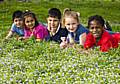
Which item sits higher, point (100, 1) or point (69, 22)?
point (69, 22)

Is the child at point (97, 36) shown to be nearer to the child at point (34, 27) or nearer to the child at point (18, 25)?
the child at point (34, 27)

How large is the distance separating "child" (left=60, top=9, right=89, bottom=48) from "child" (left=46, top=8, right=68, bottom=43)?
1.33 feet

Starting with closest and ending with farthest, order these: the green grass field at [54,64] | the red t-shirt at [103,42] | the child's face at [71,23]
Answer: the green grass field at [54,64] → the red t-shirt at [103,42] → the child's face at [71,23]

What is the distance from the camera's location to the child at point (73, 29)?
14773 mm

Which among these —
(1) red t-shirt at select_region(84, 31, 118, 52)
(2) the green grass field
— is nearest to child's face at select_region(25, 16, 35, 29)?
(2) the green grass field

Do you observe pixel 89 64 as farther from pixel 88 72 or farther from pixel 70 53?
pixel 70 53

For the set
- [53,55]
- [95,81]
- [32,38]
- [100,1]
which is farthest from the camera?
[100,1]

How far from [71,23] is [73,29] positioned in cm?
23

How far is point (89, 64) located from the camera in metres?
11.0

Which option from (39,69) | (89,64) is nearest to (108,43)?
(89,64)

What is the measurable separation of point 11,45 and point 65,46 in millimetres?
1840

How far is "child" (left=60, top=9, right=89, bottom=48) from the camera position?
14.8 m

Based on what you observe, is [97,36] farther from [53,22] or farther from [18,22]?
[18,22]

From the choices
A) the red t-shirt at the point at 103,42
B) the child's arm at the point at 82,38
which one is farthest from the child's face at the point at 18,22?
the red t-shirt at the point at 103,42
